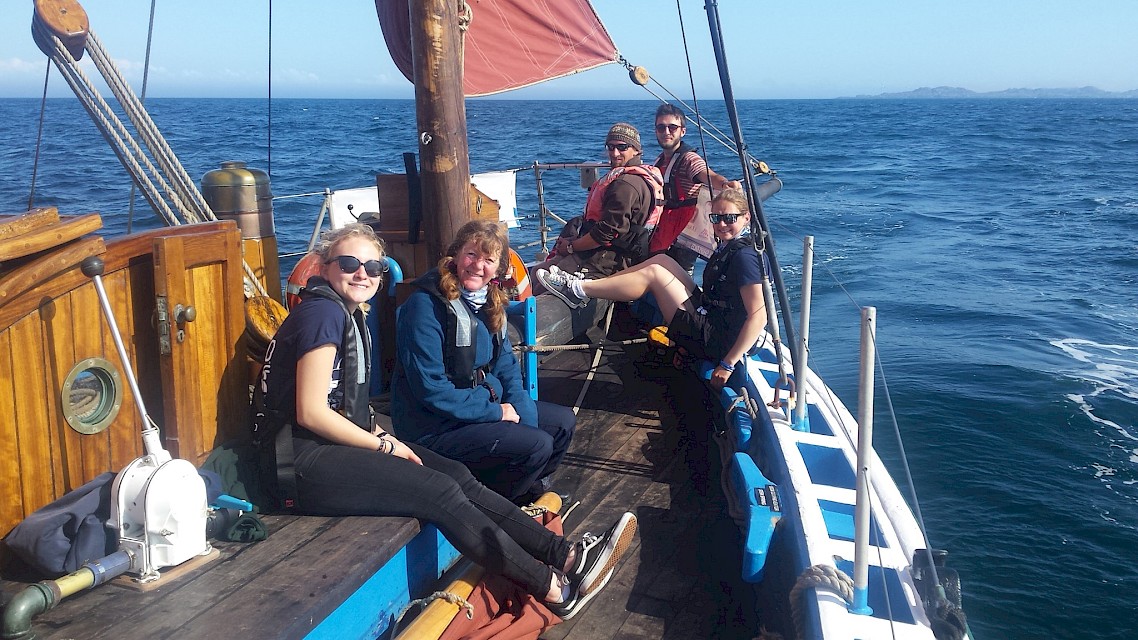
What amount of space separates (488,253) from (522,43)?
3.98 metres

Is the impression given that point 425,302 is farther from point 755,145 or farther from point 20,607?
point 755,145

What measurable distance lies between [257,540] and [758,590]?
1.65 meters

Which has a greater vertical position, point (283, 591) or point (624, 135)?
point (624, 135)

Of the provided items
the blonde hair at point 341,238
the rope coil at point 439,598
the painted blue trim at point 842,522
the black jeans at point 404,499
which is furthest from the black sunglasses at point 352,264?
the painted blue trim at point 842,522

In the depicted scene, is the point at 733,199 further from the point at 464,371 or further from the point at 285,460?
the point at 285,460

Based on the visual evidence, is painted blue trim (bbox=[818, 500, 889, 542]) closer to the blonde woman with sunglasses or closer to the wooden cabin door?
the blonde woman with sunglasses

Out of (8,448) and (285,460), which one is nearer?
(8,448)

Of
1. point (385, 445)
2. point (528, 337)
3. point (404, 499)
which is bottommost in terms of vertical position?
point (404, 499)

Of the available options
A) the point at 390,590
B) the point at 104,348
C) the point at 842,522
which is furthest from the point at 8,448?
the point at 842,522

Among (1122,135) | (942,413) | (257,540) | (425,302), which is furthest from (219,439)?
(1122,135)

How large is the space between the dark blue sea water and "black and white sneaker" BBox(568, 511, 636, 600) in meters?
2.41

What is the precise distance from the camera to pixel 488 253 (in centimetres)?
314

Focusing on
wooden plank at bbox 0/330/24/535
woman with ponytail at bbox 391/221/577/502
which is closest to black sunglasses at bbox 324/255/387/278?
woman with ponytail at bbox 391/221/577/502

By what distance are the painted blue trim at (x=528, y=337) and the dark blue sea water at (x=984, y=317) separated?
1.78 meters
